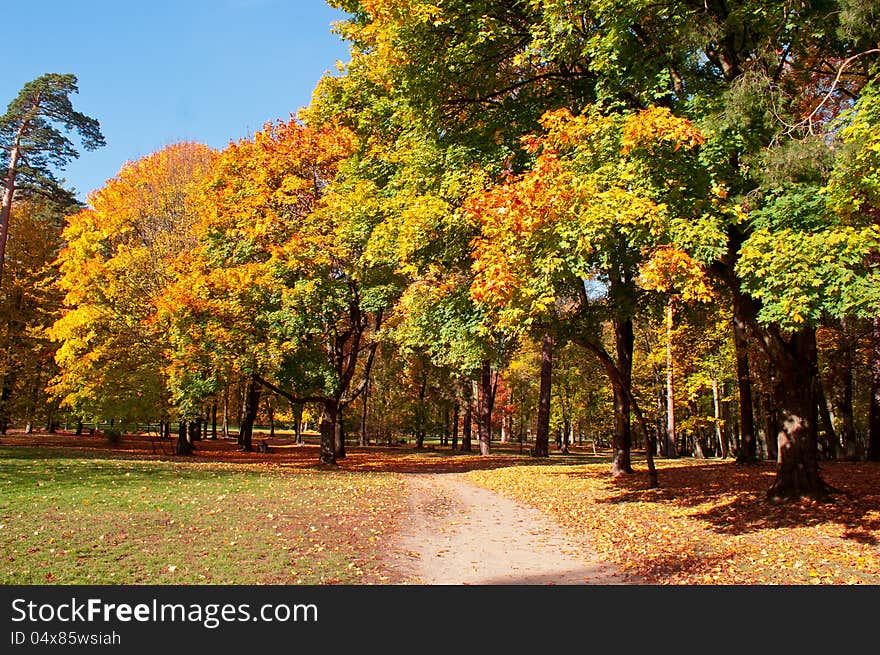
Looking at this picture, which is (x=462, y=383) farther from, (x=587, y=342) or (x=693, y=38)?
(x=693, y=38)

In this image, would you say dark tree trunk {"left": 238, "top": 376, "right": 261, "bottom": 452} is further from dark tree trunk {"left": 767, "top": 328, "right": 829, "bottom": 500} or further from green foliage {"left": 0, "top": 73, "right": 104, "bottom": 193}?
dark tree trunk {"left": 767, "top": 328, "right": 829, "bottom": 500}

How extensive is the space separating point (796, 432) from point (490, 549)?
7.11m

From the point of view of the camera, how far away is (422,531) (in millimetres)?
10180

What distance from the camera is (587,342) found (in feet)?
48.1

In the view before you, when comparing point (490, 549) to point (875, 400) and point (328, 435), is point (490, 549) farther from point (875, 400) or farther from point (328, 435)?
point (875, 400)

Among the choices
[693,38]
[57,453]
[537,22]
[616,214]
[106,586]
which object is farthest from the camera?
[57,453]

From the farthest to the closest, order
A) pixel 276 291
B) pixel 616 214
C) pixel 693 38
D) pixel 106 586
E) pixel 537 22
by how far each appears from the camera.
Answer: pixel 276 291 → pixel 537 22 → pixel 693 38 → pixel 616 214 → pixel 106 586

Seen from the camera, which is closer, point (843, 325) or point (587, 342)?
point (587, 342)

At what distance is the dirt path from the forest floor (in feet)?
0.12

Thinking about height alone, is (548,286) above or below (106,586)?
above

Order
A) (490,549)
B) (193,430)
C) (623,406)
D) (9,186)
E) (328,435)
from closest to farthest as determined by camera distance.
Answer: (490,549)
(623,406)
(9,186)
(328,435)
(193,430)

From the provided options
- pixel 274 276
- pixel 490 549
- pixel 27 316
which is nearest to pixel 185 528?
pixel 490 549

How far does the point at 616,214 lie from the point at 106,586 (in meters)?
7.20
